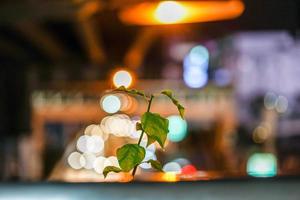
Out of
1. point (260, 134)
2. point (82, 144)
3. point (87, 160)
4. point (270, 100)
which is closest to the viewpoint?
point (87, 160)

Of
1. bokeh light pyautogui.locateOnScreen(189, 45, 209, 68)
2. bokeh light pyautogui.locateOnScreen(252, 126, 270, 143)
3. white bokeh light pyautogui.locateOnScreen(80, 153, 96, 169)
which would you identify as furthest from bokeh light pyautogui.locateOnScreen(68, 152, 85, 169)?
bokeh light pyautogui.locateOnScreen(252, 126, 270, 143)

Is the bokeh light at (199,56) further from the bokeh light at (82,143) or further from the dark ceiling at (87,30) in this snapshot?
the bokeh light at (82,143)

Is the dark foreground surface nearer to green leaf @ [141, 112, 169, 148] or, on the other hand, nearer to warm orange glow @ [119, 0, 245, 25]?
green leaf @ [141, 112, 169, 148]

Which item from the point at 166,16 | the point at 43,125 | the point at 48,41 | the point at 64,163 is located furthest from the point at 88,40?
the point at 64,163

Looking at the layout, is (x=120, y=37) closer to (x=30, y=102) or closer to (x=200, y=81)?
(x=200, y=81)

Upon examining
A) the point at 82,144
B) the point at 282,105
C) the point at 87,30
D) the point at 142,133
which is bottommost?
the point at 142,133

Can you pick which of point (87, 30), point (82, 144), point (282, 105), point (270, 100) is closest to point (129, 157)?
point (82, 144)

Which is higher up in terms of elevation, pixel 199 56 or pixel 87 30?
pixel 199 56

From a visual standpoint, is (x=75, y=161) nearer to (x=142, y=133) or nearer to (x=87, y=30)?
(x=142, y=133)
